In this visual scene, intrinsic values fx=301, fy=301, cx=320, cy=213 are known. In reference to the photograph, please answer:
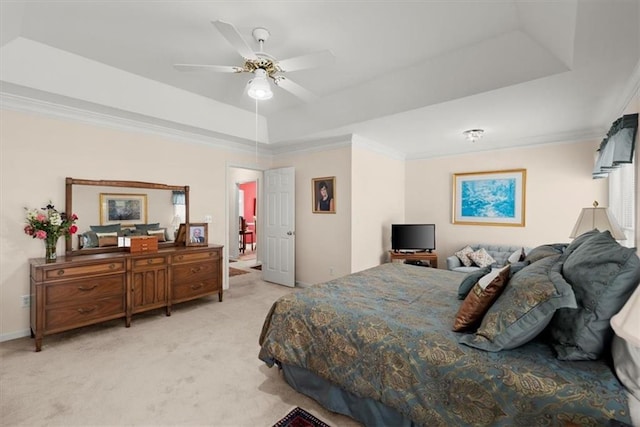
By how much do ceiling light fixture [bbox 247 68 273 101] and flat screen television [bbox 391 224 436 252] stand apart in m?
3.24

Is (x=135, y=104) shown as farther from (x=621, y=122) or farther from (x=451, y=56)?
(x=621, y=122)

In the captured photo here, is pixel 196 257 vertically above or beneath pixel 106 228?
beneath

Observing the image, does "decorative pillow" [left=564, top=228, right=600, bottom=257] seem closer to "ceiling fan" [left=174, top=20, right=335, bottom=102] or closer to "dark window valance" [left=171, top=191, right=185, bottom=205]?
"ceiling fan" [left=174, top=20, right=335, bottom=102]

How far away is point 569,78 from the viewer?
254cm

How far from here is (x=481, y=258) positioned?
4.51 meters

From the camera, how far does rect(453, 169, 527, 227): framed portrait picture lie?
4.66 meters

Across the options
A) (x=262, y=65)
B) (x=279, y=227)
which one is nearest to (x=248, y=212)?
(x=279, y=227)

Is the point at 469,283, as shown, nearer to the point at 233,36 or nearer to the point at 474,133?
the point at 233,36

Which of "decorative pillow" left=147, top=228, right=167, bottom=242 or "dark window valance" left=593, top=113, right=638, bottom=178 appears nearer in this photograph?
"dark window valance" left=593, top=113, right=638, bottom=178

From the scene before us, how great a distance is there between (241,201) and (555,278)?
9.02 metres

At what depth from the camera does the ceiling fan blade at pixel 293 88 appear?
2.61 meters

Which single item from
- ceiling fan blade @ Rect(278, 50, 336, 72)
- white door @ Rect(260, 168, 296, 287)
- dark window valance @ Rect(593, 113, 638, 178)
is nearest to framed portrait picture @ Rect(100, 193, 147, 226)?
white door @ Rect(260, 168, 296, 287)

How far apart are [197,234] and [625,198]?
5210 mm

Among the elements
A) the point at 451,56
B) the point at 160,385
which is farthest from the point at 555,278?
the point at 160,385
